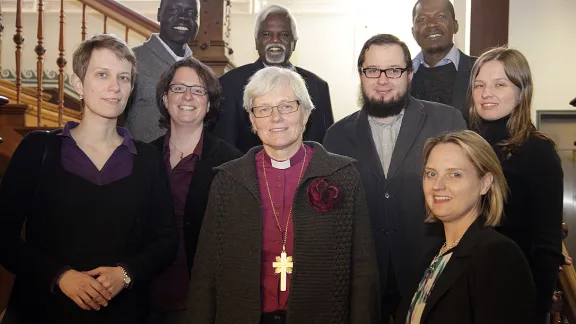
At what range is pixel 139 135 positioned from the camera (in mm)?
3184

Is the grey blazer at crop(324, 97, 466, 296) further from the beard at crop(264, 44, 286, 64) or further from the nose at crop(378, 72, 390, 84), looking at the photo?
the beard at crop(264, 44, 286, 64)

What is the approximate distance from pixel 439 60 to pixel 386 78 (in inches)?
34.1

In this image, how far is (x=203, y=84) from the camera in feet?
9.36

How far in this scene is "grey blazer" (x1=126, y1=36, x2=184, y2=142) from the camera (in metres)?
3.17

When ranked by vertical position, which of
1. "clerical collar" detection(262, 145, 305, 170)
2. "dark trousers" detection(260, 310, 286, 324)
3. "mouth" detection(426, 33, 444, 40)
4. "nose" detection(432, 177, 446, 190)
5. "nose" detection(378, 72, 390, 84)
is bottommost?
"dark trousers" detection(260, 310, 286, 324)

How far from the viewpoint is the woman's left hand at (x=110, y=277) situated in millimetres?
2246

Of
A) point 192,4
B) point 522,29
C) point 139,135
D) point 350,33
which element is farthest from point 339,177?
point 350,33

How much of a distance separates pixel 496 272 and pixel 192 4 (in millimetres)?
2418

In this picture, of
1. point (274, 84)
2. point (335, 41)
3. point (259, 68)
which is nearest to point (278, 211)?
point (274, 84)

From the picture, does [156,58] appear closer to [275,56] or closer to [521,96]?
[275,56]

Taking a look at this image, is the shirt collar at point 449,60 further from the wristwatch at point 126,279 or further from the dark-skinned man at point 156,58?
the wristwatch at point 126,279

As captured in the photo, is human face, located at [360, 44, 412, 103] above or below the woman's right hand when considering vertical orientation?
above

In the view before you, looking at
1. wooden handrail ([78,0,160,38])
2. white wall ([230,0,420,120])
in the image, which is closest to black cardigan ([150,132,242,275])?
wooden handrail ([78,0,160,38])

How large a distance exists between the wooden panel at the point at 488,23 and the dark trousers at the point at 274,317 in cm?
368
